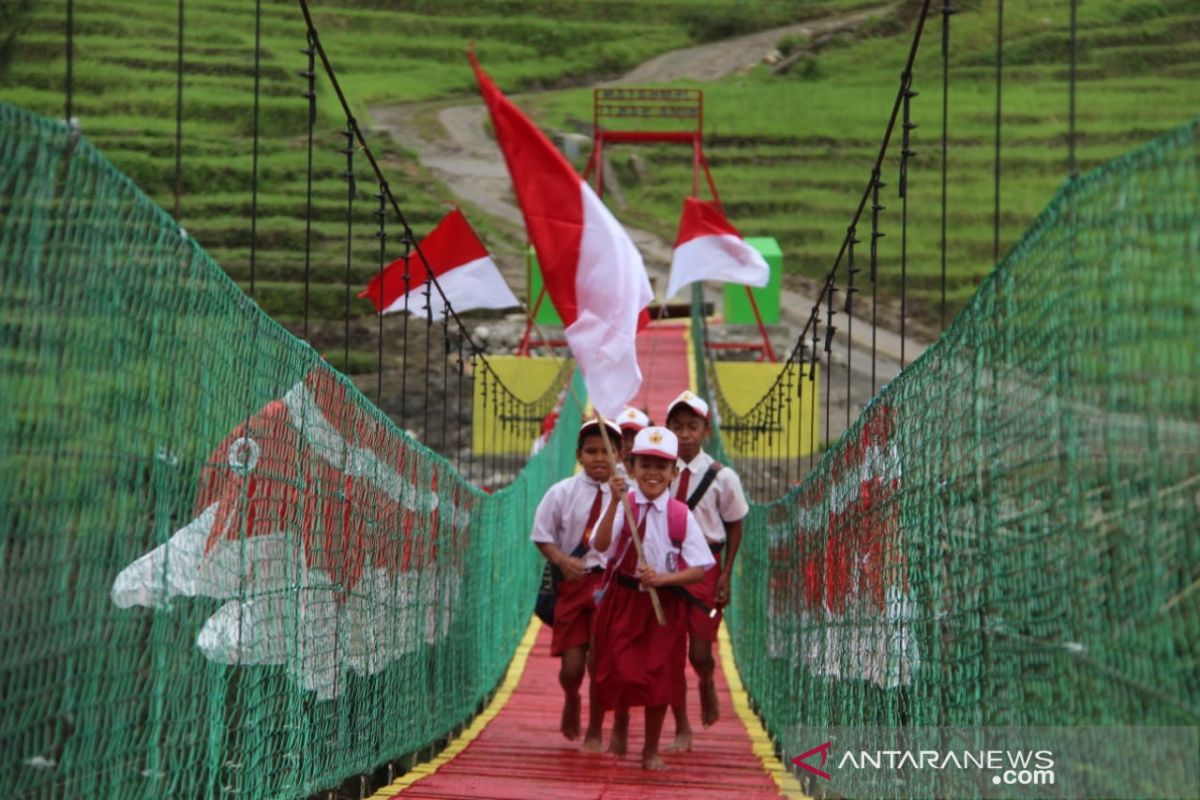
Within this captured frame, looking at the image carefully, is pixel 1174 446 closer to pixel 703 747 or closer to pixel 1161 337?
pixel 1161 337

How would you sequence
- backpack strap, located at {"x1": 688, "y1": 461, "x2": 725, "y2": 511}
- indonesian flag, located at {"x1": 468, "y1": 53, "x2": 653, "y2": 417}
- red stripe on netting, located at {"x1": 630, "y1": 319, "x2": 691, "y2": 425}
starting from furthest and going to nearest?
red stripe on netting, located at {"x1": 630, "y1": 319, "x2": 691, "y2": 425} → backpack strap, located at {"x1": 688, "y1": 461, "x2": 725, "y2": 511} → indonesian flag, located at {"x1": 468, "y1": 53, "x2": 653, "y2": 417}

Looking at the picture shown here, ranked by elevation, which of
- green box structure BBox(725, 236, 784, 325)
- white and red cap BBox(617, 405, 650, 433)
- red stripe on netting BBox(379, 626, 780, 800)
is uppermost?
green box structure BBox(725, 236, 784, 325)

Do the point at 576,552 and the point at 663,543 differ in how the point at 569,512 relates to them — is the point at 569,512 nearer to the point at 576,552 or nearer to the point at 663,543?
the point at 576,552

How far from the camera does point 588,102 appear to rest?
42188mm

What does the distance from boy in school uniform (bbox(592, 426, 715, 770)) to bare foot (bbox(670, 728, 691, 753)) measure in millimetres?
278

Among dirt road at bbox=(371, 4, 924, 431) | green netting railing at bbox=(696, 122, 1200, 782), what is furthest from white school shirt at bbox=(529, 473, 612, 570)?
dirt road at bbox=(371, 4, 924, 431)

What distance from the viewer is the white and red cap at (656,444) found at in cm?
553

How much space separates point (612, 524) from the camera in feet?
18.6

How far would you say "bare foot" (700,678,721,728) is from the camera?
649 centimetres

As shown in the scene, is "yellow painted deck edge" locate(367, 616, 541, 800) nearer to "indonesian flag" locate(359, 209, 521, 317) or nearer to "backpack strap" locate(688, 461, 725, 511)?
"backpack strap" locate(688, 461, 725, 511)

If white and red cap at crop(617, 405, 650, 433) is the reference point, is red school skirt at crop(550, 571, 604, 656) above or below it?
below

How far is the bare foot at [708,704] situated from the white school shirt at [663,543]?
92cm

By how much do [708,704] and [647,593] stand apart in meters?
0.97

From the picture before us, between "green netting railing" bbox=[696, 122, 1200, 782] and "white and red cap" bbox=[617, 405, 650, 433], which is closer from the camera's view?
"green netting railing" bbox=[696, 122, 1200, 782]
